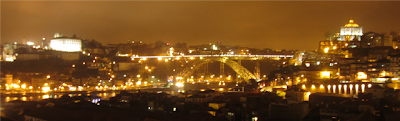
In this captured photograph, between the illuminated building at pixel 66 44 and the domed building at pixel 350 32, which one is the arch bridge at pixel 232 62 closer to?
the domed building at pixel 350 32

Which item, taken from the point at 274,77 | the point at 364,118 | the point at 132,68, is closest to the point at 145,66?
the point at 132,68

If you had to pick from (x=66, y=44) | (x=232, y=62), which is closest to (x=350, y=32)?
(x=232, y=62)

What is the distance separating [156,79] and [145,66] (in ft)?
10.6

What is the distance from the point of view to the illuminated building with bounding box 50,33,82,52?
42947 millimetres

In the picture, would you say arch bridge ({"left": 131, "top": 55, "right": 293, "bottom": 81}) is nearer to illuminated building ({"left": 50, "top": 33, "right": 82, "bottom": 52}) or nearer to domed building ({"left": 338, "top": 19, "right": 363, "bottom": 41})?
domed building ({"left": 338, "top": 19, "right": 363, "bottom": 41})

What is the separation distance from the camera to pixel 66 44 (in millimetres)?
43219

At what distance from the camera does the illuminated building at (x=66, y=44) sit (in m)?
42.9

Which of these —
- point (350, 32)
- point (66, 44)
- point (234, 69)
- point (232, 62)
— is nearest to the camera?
point (350, 32)

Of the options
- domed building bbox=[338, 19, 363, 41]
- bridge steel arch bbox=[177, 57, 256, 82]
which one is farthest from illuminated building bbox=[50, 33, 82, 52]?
domed building bbox=[338, 19, 363, 41]

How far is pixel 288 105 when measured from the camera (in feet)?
39.7

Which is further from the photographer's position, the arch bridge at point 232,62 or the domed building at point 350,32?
the arch bridge at point 232,62

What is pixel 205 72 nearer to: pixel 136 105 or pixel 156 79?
pixel 156 79

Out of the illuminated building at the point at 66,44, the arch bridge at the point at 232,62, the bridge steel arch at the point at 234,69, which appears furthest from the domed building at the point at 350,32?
the illuminated building at the point at 66,44

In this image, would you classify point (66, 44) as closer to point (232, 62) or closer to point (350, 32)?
point (232, 62)
